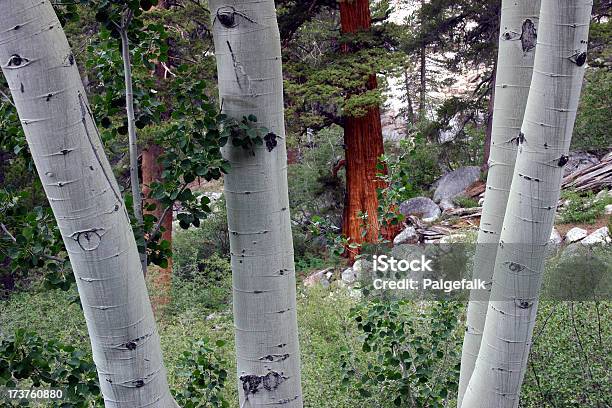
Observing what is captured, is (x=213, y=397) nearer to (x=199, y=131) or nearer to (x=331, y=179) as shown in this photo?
(x=199, y=131)

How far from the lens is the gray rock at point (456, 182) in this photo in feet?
37.8

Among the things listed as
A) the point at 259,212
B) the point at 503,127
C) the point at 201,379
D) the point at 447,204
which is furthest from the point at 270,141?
the point at 447,204

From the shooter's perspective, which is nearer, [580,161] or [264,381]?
[264,381]

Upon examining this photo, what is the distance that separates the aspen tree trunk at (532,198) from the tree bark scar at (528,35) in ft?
0.95

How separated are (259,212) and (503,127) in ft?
2.69

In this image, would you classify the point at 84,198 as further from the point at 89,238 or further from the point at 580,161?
the point at 580,161

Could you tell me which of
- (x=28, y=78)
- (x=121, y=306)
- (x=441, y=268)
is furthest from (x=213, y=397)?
(x=441, y=268)

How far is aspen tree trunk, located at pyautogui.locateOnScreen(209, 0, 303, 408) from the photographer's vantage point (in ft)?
5.11

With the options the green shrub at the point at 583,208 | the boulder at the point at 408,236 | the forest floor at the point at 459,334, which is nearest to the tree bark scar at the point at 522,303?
the forest floor at the point at 459,334

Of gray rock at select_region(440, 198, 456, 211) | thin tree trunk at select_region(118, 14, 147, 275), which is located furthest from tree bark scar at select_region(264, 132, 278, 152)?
gray rock at select_region(440, 198, 456, 211)

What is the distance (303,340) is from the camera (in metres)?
5.16

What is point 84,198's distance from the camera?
126 cm

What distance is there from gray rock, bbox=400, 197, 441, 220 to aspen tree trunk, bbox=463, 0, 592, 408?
9.01 meters

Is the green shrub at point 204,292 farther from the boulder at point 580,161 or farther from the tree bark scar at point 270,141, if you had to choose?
the boulder at point 580,161
